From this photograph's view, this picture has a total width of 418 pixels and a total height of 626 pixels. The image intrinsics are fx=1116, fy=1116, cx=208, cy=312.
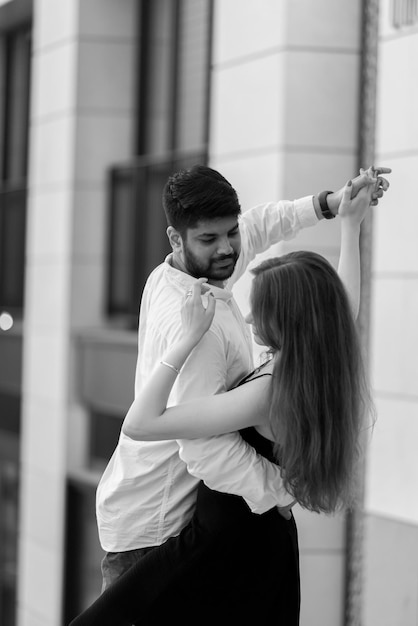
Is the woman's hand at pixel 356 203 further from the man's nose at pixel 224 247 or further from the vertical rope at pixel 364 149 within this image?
the vertical rope at pixel 364 149

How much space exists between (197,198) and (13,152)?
34.2ft

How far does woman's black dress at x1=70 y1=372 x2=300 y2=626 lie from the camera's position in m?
3.15

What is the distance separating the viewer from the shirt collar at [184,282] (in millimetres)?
3196

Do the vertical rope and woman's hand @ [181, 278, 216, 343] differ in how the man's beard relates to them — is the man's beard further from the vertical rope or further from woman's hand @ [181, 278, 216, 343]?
the vertical rope

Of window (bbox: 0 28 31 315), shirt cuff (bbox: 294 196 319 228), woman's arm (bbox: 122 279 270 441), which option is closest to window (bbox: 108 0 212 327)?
window (bbox: 0 28 31 315)

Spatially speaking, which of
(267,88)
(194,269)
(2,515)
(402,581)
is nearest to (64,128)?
(267,88)

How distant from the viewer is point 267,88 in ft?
22.5

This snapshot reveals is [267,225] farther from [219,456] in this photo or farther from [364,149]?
[364,149]

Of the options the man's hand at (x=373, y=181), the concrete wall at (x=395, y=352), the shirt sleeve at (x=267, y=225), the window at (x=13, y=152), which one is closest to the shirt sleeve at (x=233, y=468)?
the shirt sleeve at (x=267, y=225)

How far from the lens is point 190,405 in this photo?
9.78ft

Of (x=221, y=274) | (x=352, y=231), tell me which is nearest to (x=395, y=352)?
(x=352, y=231)

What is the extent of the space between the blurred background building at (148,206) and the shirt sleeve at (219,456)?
9.60 ft

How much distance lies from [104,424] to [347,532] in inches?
127

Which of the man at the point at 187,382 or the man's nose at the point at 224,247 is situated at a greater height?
the man's nose at the point at 224,247
